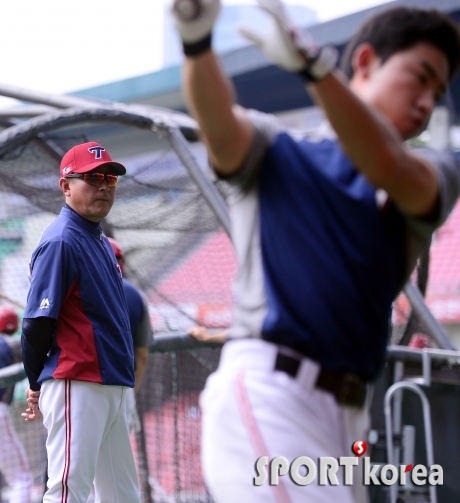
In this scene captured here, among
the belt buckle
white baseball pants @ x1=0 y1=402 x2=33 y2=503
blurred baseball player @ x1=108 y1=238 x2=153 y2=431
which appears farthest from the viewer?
white baseball pants @ x1=0 y1=402 x2=33 y2=503

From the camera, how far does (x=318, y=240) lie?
1845mm

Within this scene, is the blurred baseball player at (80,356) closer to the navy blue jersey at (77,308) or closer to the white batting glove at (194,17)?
the navy blue jersey at (77,308)

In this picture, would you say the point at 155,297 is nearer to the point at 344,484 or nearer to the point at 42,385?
the point at 42,385

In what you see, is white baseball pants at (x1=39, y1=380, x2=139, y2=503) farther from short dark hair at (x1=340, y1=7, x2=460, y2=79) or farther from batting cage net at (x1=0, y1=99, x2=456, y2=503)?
short dark hair at (x1=340, y1=7, x2=460, y2=79)

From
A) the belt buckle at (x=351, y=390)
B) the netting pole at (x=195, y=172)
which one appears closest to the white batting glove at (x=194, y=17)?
the belt buckle at (x=351, y=390)

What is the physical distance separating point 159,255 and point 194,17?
4.80 m

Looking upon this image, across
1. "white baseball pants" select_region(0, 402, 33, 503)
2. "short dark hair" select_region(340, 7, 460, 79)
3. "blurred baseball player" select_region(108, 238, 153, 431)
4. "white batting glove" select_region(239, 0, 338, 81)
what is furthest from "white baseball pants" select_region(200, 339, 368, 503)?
"white baseball pants" select_region(0, 402, 33, 503)

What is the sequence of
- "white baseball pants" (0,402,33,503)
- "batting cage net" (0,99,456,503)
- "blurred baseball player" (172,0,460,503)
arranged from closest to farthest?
"blurred baseball player" (172,0,460,503)
"white baseball pants" (0,402,33,503)
"batting cage net" (0,99,456,503)

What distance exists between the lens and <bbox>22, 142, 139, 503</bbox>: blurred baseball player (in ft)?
11.8

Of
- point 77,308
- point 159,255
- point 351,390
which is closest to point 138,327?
point 77,308

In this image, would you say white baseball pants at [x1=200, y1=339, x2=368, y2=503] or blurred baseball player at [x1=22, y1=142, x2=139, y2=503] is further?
blurred baseball player at [x1=22, y1=142, x2=139, y2=503]
